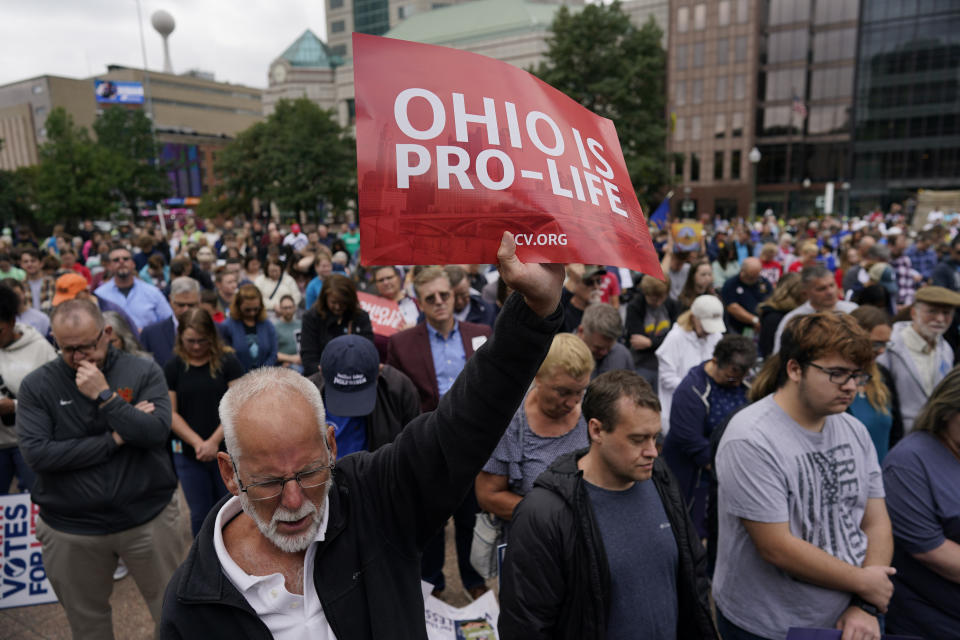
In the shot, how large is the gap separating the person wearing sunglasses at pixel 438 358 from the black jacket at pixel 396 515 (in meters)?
2.45

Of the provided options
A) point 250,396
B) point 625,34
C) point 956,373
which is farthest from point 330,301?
point 625,34

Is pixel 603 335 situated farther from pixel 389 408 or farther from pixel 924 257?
pixel 924 257

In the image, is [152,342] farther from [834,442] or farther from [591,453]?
[834,442]

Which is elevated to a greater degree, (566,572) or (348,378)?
(348,378)

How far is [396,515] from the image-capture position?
1.56 meters

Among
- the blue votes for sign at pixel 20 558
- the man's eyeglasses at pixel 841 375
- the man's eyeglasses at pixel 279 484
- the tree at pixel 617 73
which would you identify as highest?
the tree at pixel 617 73

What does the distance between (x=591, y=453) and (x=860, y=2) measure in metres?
71.0

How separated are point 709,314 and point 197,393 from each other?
12.8ft

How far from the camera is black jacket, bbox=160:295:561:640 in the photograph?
1409 mm

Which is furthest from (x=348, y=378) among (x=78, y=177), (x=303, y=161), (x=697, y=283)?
Answer: (x=78, y=177)

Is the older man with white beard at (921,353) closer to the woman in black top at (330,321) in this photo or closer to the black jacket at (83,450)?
the woman in black top at (330,321)

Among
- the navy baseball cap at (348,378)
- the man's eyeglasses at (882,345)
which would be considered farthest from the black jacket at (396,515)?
the man's eyeglasses at (882,345)

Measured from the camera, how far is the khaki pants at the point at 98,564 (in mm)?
2998

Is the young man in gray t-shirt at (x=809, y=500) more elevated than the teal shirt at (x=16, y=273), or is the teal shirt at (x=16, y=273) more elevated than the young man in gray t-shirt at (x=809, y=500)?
the teal shirt at (x=16, y=273)
